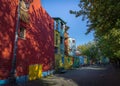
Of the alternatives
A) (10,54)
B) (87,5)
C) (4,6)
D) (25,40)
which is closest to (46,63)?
(25,40)

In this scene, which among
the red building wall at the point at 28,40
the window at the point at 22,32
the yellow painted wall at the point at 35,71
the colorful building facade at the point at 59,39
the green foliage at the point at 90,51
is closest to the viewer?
the red building wall at the point at 28,40

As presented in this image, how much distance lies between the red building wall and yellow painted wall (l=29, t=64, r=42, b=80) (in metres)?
0.47

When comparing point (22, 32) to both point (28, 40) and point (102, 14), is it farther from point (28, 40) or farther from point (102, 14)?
point (102, 14)

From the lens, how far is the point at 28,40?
21.6 meters

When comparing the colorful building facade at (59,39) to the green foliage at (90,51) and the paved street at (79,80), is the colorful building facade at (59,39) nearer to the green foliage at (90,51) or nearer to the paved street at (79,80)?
the paved street at (79,80)

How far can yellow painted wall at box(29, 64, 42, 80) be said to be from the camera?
22.4 meters

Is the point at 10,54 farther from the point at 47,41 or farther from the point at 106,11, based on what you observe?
the point at 47,41

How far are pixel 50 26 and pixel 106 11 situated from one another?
61.8ft

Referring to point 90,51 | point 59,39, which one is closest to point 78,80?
point 59,39

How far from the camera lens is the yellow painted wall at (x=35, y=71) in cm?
2240

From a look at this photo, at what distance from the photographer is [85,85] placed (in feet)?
57.3

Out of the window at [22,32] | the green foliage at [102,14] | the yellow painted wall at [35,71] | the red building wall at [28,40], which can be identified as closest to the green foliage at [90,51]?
the red building wall at [28,40]

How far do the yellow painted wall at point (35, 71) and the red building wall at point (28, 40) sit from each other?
474 millimetres

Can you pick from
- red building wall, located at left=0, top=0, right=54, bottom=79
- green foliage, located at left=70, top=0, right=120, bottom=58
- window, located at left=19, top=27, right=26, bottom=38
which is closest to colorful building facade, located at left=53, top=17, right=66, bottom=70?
red building wall, located at left=0, top=0, right=54, bottom=79
